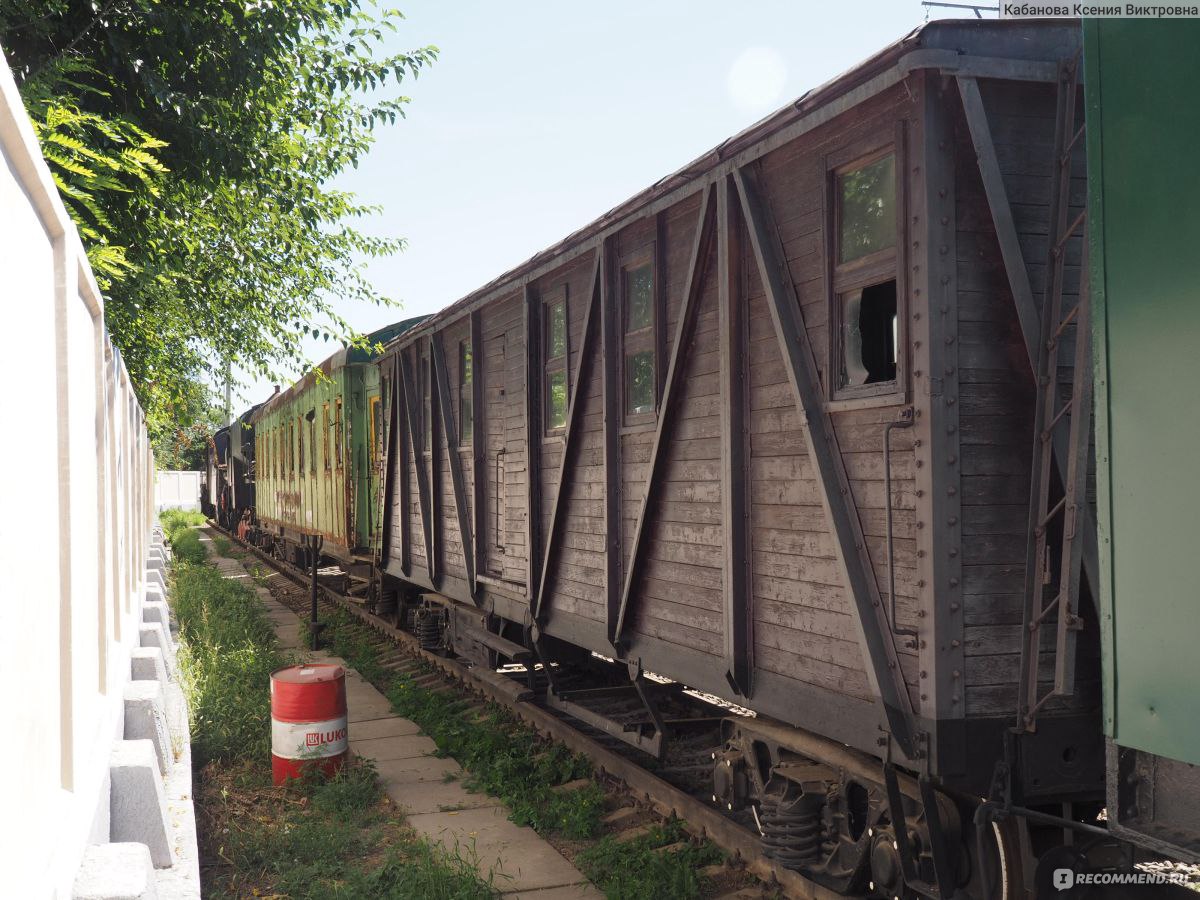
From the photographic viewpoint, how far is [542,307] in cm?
856

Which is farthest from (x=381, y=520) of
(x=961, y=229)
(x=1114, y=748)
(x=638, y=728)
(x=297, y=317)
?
(x=1114, y=748)

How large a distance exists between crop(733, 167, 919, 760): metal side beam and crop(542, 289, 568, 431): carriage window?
2986mm

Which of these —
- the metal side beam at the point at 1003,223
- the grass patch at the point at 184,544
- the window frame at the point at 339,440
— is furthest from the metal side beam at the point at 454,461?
the grass patch at the point at 184,544

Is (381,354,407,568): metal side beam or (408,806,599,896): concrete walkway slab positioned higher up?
(381,354,407,568): metal side beam

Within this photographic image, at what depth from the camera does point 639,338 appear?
22.3 ft

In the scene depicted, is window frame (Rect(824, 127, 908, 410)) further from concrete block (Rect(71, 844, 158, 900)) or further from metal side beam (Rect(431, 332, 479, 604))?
metal side beam (Rect(431, 332, 479, 604))

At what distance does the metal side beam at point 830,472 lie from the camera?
426cm

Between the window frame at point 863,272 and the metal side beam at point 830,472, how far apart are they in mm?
147

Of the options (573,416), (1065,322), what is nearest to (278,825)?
(573,416)

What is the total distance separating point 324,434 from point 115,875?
51.9 ft

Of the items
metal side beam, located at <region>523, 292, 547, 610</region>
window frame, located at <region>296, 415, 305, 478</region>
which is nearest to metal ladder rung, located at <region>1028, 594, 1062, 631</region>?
metal side beam, located at <region>523, 292, 547, 610</region>

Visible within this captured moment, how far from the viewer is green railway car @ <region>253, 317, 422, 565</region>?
1520 cm

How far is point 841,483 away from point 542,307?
14.4 ft

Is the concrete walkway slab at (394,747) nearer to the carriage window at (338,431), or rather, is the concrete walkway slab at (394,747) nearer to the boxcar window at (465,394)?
the boxcar window at (465,394)
